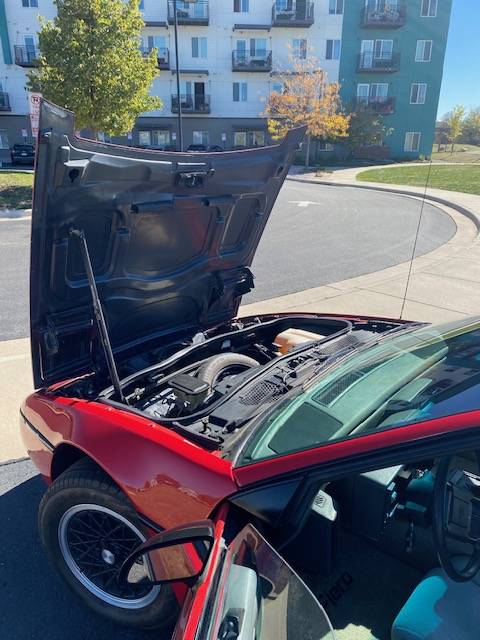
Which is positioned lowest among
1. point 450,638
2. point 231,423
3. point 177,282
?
point 450,638

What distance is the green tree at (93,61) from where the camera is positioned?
14422 mm

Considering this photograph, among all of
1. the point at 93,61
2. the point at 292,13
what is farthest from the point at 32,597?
the point at 292,13

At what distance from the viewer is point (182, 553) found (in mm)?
1637

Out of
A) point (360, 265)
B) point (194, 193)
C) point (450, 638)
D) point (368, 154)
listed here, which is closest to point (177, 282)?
point (194, 193)

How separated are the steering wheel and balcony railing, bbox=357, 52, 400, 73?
42.3 metres

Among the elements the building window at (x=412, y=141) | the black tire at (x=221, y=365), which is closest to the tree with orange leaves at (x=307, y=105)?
the building window at (x=412, y=141)

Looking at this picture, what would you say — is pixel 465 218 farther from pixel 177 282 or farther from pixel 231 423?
pixel 231 423

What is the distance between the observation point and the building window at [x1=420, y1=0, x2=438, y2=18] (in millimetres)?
36094

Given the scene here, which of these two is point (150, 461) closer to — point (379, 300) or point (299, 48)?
point (379, 300)

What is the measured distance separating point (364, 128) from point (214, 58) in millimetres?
13079

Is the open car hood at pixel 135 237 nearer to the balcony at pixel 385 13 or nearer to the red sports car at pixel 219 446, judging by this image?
the red sports car at pixel 219 446

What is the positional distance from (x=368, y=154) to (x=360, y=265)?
1358 inches

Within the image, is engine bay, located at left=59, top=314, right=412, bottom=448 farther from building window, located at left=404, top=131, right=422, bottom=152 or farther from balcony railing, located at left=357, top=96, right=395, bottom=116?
building window, located at left=404, top=131, right=422, bottom=152

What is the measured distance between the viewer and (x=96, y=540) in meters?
2.10
